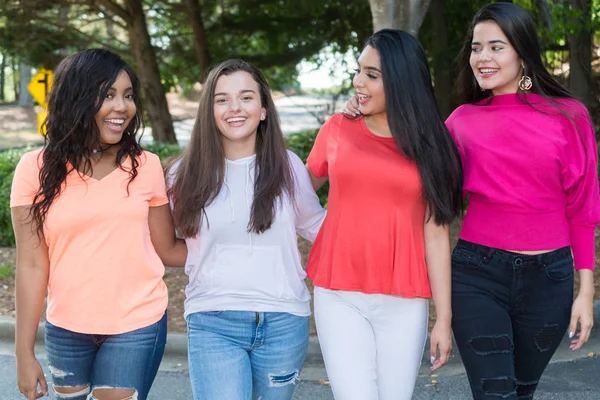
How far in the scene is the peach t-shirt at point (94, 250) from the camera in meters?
2.81

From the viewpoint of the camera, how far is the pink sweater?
10.1 feet

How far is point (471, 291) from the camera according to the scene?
10.2ft

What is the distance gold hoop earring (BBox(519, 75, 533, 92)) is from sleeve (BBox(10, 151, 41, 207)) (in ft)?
6.43

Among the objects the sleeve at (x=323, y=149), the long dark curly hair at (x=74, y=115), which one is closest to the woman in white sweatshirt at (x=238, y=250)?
the sleeve at (x=323, y=149)

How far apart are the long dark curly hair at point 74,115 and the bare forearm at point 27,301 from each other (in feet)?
0.54

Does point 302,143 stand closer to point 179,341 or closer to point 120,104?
point 179,341

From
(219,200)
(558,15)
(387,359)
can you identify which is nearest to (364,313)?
(387,359)

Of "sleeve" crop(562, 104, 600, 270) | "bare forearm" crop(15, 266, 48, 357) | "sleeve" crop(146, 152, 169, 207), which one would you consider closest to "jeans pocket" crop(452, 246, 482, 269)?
Answer: "sleeve" crop(562, 104, 600, 270)

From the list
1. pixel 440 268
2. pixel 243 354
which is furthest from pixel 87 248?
pixel 440 268

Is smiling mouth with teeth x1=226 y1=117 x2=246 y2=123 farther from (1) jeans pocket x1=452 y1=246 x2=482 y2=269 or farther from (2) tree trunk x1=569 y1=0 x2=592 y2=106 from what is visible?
(2) tree trunk x1=569 y1=0 x2=592 y2=106

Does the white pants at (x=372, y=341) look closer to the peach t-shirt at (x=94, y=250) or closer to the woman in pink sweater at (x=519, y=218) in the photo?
the woman in pink sweater at (x=519, y=218)

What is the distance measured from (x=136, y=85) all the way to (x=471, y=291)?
5.13ft

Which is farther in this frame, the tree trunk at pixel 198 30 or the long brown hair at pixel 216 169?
the tree trunk at pixel 198 30

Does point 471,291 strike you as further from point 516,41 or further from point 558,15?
point 558,15
